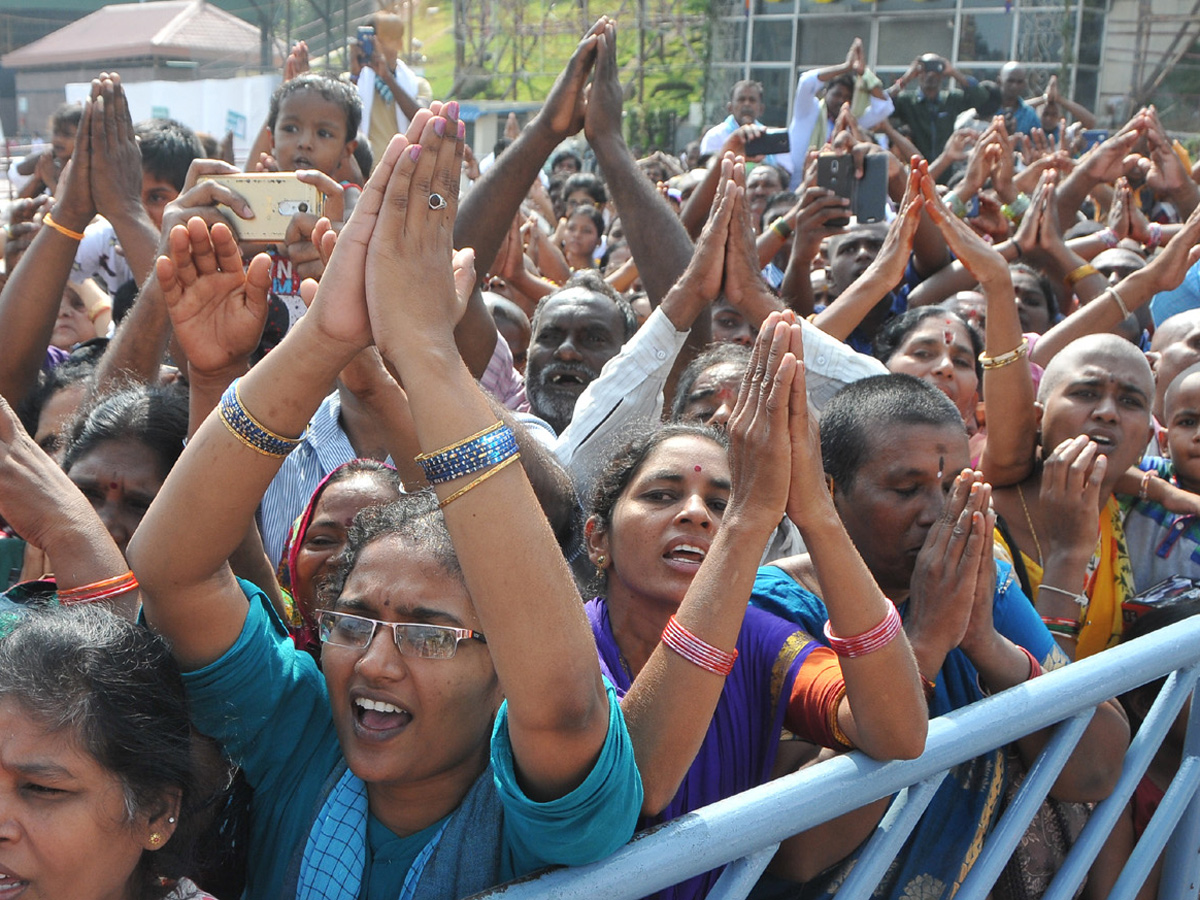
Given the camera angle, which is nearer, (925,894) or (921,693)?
(921,693)

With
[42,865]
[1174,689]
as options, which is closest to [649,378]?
[1174,689]

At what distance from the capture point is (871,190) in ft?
16.0

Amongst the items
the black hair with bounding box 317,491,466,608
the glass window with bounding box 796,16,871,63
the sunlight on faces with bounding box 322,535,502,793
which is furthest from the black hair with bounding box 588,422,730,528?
the glass window with bounding box 796,16,871,63

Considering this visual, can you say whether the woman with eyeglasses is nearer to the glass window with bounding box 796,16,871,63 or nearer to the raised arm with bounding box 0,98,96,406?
the raised arm with bounding box 0,98,96,406

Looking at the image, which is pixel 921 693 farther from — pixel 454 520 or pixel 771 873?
pixel 454 520

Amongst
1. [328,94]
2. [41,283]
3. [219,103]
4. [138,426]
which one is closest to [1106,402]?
[138,426]

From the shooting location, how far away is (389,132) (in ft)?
21.4

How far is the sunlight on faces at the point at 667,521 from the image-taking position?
2.11 m

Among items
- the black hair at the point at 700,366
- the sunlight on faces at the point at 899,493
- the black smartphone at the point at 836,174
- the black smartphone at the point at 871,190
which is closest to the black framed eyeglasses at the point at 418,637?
the sunlight on faces at the point at 899,493

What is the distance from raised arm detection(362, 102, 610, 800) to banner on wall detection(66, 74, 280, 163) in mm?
12734

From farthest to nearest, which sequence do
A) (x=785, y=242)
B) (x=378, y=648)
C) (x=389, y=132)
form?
(x=389, y=132) → (x=785, y=242) → (x=378, y=648)

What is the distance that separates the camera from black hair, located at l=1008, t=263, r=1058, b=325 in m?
4.92

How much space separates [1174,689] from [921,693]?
830 mm

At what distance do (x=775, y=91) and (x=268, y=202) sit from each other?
2100 cm
